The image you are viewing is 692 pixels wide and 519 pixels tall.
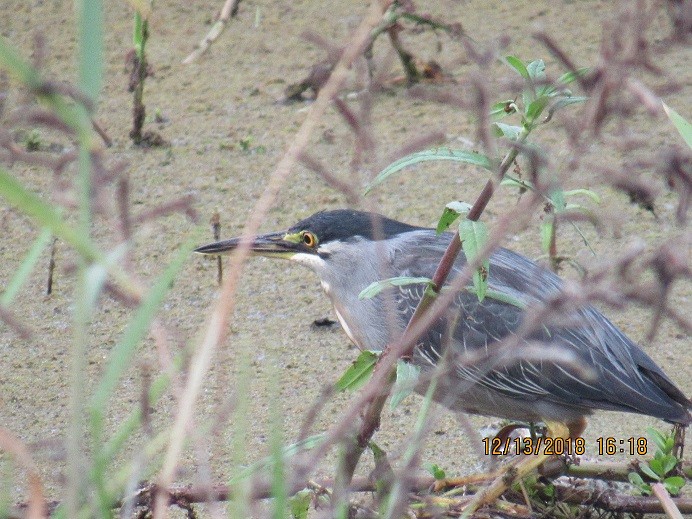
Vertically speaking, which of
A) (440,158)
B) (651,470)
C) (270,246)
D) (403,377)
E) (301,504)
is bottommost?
(301,504)

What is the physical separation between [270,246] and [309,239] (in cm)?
12

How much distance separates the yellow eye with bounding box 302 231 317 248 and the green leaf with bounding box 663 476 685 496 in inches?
49.2

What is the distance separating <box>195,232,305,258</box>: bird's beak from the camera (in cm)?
305

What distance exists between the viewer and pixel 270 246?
10.2 feet

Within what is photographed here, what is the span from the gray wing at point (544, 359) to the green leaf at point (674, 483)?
0.19m

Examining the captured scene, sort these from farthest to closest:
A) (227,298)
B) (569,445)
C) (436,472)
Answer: (569,445) → (436,472) → (227,298)

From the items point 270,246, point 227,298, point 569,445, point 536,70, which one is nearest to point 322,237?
point 270,246

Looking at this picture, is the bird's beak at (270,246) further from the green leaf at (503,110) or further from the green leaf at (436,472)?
the green leaf at (503,110)

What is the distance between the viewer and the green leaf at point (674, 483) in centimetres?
236

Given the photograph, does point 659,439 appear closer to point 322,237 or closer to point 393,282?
point 393,282

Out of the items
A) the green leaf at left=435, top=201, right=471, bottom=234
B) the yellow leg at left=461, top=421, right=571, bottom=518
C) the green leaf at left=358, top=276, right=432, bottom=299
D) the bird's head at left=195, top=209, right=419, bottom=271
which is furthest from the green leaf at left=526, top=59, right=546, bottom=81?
the bird's head at left=195, top=209, right=419, bottom=271

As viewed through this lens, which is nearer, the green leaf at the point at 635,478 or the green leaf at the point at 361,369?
the green leaf at the point at 361,369

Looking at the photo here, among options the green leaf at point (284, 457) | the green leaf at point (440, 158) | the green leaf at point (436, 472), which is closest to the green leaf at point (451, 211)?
the green leaf at point (440, 158)

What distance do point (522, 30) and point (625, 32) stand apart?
399 centimetres
